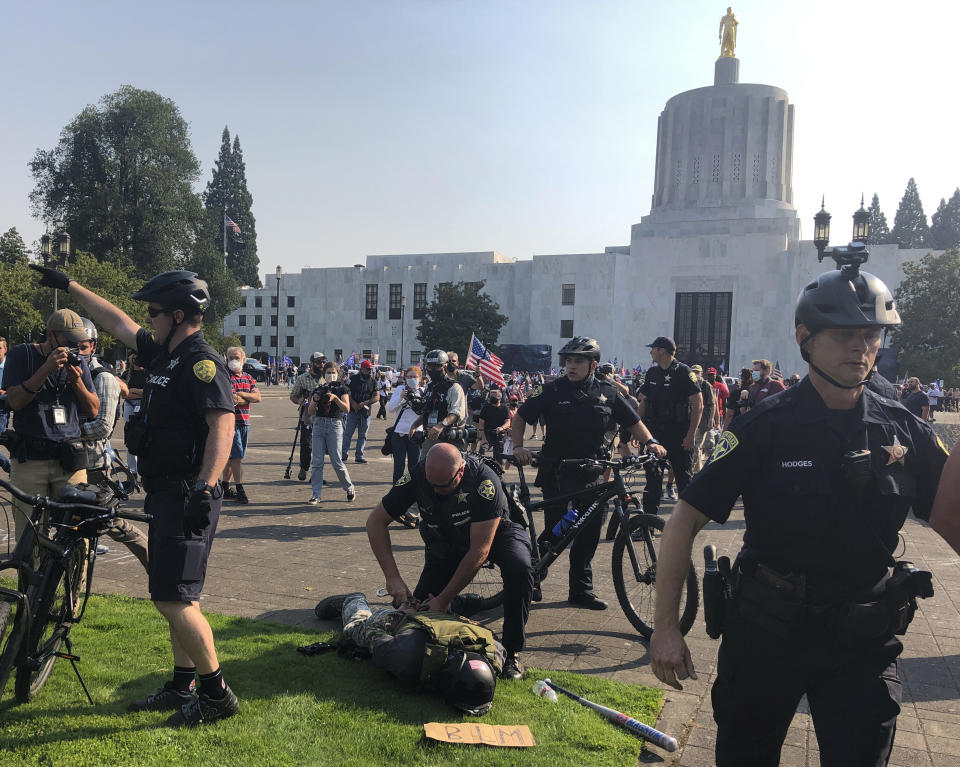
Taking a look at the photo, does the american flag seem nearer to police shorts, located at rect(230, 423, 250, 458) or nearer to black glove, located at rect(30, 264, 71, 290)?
police shorts, located at rect(230, 423, 250, 458)

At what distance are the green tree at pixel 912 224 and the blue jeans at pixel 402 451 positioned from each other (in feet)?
329

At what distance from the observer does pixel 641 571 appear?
17.2 ft

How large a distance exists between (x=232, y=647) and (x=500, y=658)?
1.68 metres

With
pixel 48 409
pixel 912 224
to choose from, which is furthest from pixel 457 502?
pixel 912 224

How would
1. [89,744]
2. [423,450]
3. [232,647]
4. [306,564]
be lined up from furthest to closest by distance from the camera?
[423,450], [306,564], [232,647], [89,744]

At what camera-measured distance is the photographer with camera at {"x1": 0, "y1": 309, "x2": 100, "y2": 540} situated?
4.92 metres

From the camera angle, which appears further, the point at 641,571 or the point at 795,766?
the point at 641,571

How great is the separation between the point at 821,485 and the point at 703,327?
2221 inches

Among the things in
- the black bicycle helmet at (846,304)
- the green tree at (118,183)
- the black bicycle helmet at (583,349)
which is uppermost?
the green tree at (118,183)

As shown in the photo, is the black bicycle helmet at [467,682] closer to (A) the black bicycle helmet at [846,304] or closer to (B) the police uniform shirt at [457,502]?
(B) the police uniform shirt at [457,502]

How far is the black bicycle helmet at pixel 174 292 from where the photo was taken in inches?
144

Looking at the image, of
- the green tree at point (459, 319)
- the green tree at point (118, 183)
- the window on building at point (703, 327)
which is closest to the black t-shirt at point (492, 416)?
the green tree at point (118, 183)

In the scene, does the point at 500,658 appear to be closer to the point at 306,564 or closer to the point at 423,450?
the point at 306,564

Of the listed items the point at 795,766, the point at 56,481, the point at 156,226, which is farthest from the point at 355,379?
the point at 156,226
